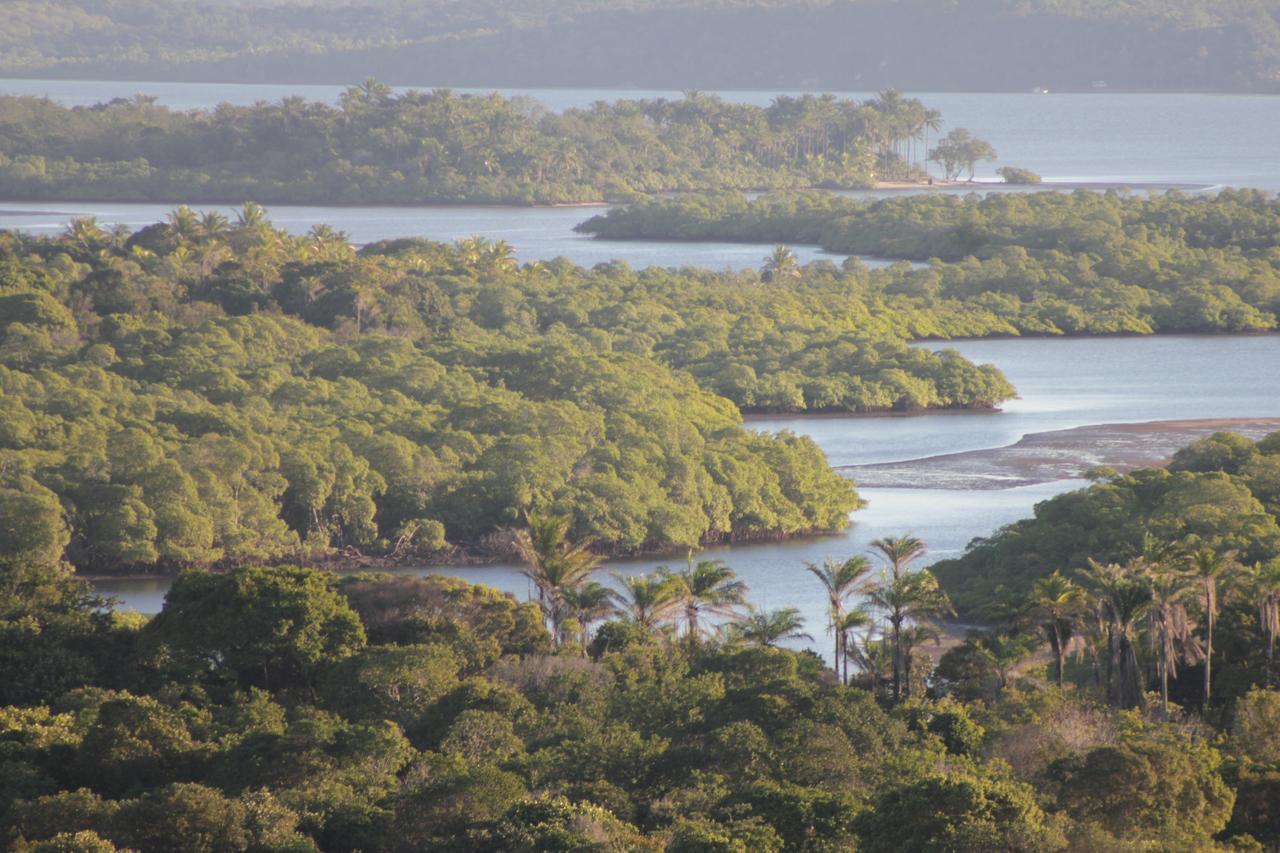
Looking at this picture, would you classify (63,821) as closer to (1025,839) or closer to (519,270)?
(1025,839)

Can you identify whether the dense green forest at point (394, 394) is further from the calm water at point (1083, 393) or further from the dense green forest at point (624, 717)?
the dense green forest at point (624, 717)

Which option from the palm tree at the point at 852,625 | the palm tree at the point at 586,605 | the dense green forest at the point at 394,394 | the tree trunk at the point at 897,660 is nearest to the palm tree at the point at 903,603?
the tree trunk at the point at 897,660

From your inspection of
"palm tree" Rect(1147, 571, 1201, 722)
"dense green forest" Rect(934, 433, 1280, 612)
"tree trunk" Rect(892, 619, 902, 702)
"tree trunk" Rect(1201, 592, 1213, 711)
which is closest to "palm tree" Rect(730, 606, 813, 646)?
"tree trunk" Rect(892, 619, 902, 702)

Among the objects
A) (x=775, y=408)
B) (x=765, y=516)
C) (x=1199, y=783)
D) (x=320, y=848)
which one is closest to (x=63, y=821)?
(x=320, y=848)

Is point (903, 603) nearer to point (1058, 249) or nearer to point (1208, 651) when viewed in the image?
point (1208, 651)

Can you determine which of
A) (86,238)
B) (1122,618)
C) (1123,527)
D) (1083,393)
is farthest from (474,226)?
(1122,618)
